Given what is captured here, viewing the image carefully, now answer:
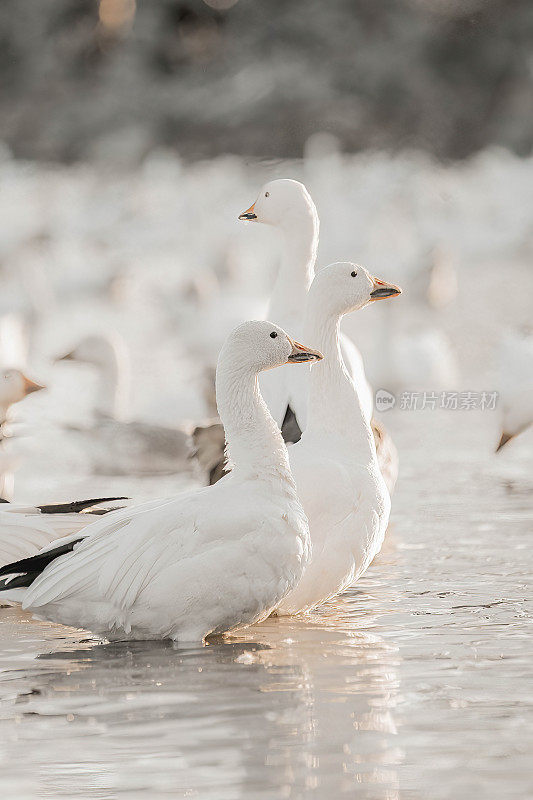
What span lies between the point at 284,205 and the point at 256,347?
2180 millimetres

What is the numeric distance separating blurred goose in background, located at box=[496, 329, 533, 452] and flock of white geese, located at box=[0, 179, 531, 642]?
120 inches

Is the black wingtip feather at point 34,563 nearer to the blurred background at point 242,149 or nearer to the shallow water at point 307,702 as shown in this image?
the shallow water at point 307,702

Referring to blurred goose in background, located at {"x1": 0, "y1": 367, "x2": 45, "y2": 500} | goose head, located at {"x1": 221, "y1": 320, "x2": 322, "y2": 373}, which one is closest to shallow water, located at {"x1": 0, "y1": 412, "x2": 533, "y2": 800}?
goose head, located at {"x1": 221, "y1": 320, "x2": 322, "y2": 373}

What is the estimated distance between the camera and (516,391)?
27.5 feet

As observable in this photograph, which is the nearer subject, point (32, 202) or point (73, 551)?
point (73, 551)

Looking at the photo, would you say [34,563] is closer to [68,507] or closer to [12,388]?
[68,507]

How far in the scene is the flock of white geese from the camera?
452 centimetres

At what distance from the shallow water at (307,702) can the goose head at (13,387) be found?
301 cm

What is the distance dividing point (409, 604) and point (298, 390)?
1.18m

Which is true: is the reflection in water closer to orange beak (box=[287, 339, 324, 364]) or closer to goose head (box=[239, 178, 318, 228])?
orange beak (box=[287, 339, 324, 364])

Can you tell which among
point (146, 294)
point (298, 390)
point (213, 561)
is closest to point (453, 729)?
point (213, 561)

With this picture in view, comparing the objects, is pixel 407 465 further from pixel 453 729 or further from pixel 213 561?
pixel 453 729

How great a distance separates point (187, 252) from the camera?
1659 centimetres

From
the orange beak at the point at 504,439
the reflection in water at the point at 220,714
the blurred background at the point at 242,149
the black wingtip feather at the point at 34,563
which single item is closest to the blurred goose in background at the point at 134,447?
the orange beak at the point at 504,439
